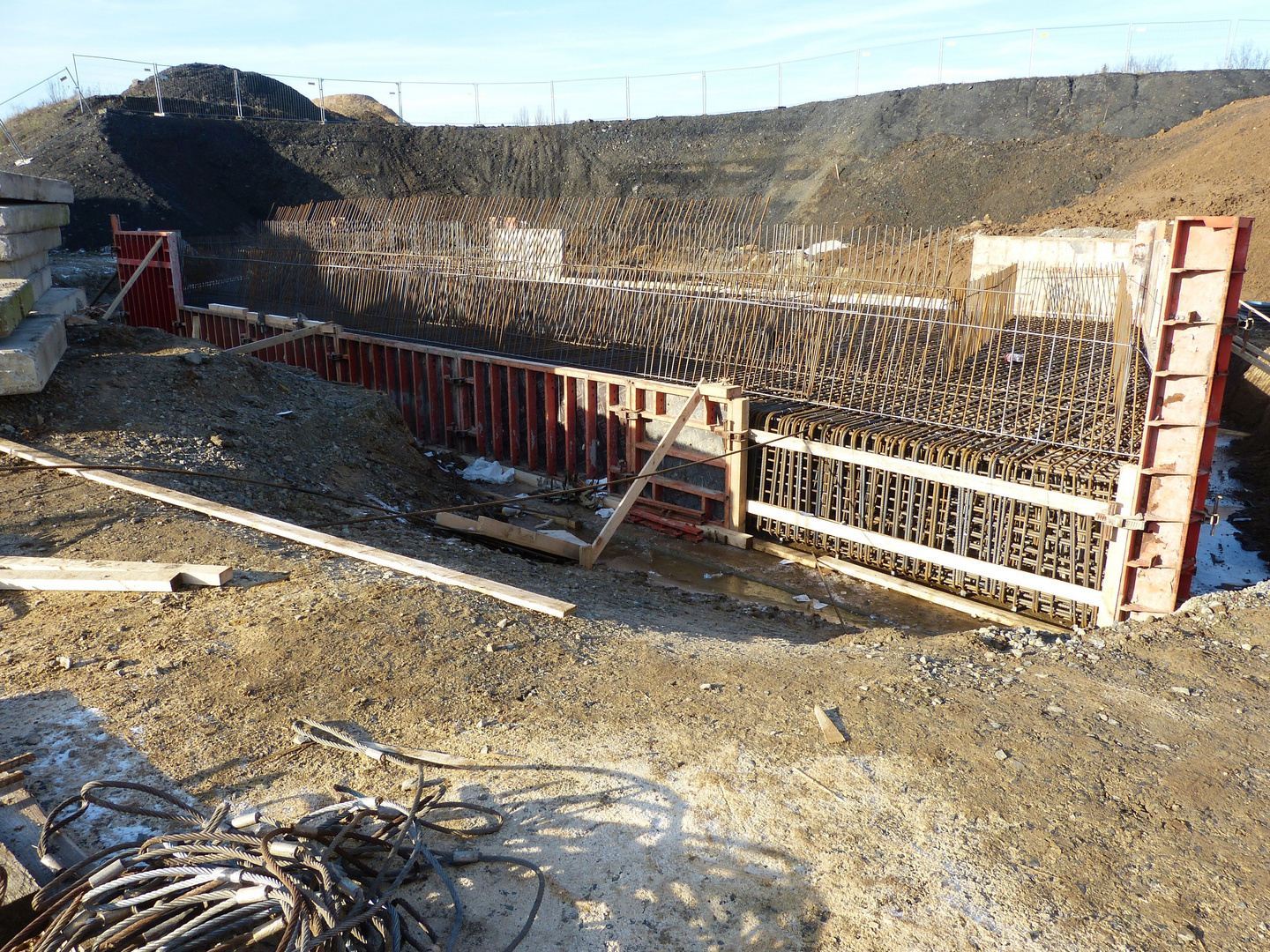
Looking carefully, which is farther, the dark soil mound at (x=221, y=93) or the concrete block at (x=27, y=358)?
the dark soil mound at (x=221, y=93)

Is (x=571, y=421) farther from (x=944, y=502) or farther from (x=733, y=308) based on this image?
(x=944, y=502)

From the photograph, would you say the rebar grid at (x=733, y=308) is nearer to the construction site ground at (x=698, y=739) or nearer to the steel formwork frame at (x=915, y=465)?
the steel formwork frame at (x=915, y=465)

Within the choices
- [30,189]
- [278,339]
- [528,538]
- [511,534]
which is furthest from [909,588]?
[278,339]

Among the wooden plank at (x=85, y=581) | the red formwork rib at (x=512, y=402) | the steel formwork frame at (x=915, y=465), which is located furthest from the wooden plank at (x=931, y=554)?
the wooden plank at (x=85, y=581)

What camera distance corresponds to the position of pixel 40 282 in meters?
10.9

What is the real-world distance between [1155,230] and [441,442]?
35.0ft

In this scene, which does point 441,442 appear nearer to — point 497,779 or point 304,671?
point 304,671

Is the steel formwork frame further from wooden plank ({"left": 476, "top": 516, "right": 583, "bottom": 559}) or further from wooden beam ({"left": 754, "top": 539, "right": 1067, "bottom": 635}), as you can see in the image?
wooden plank ({"left": 476, "top": 516, "right": 583, "bottom": 559})

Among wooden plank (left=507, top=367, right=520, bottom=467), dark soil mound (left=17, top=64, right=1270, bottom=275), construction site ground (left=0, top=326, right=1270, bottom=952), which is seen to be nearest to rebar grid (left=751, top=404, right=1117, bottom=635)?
construction site ground (left=0, top=326, right=1270, bottom=952)

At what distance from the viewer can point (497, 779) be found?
430cm

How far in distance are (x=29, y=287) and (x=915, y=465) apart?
374 inches

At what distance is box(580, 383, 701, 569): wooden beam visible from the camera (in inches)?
394

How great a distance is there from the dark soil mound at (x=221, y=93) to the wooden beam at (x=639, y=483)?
3755 cm

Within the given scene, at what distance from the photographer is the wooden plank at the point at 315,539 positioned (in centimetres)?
652
